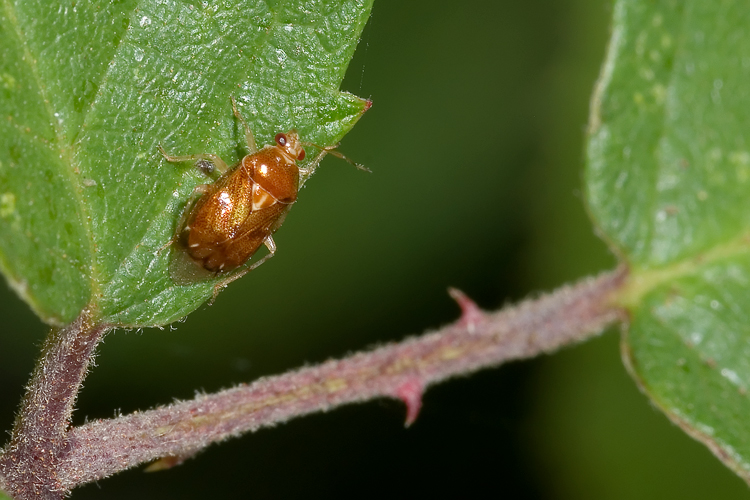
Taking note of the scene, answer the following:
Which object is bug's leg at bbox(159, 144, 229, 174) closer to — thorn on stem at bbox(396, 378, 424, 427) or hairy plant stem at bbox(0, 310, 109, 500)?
hairy plant stem at bbox(0, 310, 109, 500)

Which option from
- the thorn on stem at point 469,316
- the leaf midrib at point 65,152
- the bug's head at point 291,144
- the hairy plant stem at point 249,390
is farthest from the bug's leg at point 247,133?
the thorn on stem at point 469,316

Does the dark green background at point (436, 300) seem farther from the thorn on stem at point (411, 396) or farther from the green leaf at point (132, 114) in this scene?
the green leaf at point (132, 114)

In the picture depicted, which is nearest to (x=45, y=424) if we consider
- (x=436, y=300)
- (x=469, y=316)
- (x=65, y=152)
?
(x=65, y=152)

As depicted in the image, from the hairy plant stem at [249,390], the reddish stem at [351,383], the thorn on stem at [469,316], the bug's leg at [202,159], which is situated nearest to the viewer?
the hairy plant stem at [249,390]

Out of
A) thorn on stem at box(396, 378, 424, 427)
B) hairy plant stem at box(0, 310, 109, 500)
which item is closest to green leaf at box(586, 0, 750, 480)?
thorn on stem at box(396, 378, 424, 427)

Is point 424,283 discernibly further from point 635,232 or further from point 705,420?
point 705,420

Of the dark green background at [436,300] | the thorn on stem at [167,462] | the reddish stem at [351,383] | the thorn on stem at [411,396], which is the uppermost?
the reddish stem at [351,383]

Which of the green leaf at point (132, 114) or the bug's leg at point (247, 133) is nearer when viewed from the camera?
the green leaf at point (132, 114)
